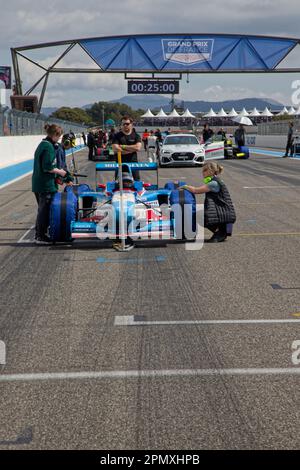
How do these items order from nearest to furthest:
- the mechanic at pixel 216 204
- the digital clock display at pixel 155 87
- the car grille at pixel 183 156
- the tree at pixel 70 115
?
the mechanic at pixel 216 204 → the car grille at pixel 183 156 → the digital clock display at pixel 155 87 → the tree at pixel 70 115

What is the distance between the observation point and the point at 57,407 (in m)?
4.16

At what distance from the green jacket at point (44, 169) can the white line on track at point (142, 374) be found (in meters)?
5.61

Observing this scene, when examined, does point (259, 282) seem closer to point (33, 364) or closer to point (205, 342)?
point (205, 342)

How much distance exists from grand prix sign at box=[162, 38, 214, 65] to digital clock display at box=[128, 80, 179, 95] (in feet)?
8.57

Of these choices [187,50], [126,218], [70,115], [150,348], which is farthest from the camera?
[70,115]

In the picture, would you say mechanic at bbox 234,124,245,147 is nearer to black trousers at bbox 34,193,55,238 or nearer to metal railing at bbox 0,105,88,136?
metal railing at bbox 0,105,88,136

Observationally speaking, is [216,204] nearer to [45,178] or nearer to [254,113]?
[45,178]

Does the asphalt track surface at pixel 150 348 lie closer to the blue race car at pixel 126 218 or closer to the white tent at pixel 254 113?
the blue race car at pixel 126 218

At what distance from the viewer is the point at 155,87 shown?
45781mm

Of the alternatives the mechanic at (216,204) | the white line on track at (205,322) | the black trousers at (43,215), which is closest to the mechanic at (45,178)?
the black trousers at (43,215)

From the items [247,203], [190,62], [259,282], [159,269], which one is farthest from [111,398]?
[190,62]

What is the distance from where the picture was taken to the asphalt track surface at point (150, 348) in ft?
12.7

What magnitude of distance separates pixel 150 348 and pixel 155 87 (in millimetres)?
41834

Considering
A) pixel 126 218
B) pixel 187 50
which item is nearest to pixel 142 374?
pixel 126 218
